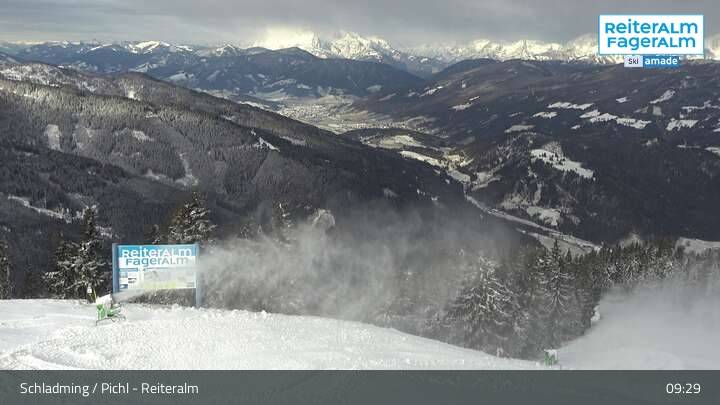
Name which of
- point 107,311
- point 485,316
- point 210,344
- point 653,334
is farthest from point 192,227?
point 653,334

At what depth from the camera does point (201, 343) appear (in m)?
24.6

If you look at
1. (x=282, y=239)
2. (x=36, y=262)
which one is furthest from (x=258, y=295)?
(x=36, y=262)

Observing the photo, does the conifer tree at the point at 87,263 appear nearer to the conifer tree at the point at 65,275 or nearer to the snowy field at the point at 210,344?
the conifer tree at the point at 65,275

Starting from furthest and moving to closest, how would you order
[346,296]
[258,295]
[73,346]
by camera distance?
[346,296], [258,295], [73,346]

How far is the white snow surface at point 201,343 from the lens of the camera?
72.9ft

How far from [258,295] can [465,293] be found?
1809 centimetres

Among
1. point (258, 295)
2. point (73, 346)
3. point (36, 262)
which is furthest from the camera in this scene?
point (36, 262)

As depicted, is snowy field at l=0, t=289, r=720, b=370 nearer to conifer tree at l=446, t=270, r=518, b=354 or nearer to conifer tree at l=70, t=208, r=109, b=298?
conifer tree at l=70, t=208, r=109, b=298

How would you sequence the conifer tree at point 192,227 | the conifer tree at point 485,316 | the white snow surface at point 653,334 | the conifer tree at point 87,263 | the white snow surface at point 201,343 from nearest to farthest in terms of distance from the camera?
the white snow surface at point 201,343, the white snow surface at point 653,334, the conifer tree at point 87,263, the conifer tree at point 192,227, the conifer tree at point 485,316

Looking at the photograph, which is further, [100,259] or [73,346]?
[100,259]

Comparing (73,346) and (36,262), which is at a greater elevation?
(73,346)

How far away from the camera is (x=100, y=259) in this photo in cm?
4578

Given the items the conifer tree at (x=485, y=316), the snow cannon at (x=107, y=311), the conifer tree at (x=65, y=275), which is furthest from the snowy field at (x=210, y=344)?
the conifer tree at (x=485, y=316)
